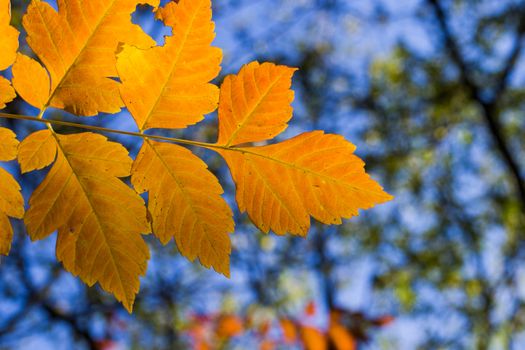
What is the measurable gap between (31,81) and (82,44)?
0.19ft

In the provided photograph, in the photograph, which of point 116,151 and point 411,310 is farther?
point 411,310

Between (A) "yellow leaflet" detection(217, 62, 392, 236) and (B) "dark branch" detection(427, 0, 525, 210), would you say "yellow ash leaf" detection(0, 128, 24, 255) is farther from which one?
(B) "dark branch" detection(427, 0, 525, 210)

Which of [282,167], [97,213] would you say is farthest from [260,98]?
[97,213]

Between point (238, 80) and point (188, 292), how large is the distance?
14.0ft

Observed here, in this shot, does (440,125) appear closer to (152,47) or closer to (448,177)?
(448,177)

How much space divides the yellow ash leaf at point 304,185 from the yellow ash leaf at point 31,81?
0.19 metres

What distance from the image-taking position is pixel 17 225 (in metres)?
3.55

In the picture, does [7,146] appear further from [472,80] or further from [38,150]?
[472,80]

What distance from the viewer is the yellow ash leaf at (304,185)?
19.7 inches

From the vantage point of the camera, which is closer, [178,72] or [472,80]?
[178,72]

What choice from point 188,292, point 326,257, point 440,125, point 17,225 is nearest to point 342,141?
point 17,225

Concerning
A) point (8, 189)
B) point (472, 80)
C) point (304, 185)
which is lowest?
point (472, 80)

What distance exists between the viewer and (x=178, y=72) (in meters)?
0.50

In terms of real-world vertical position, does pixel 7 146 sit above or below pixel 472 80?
above
